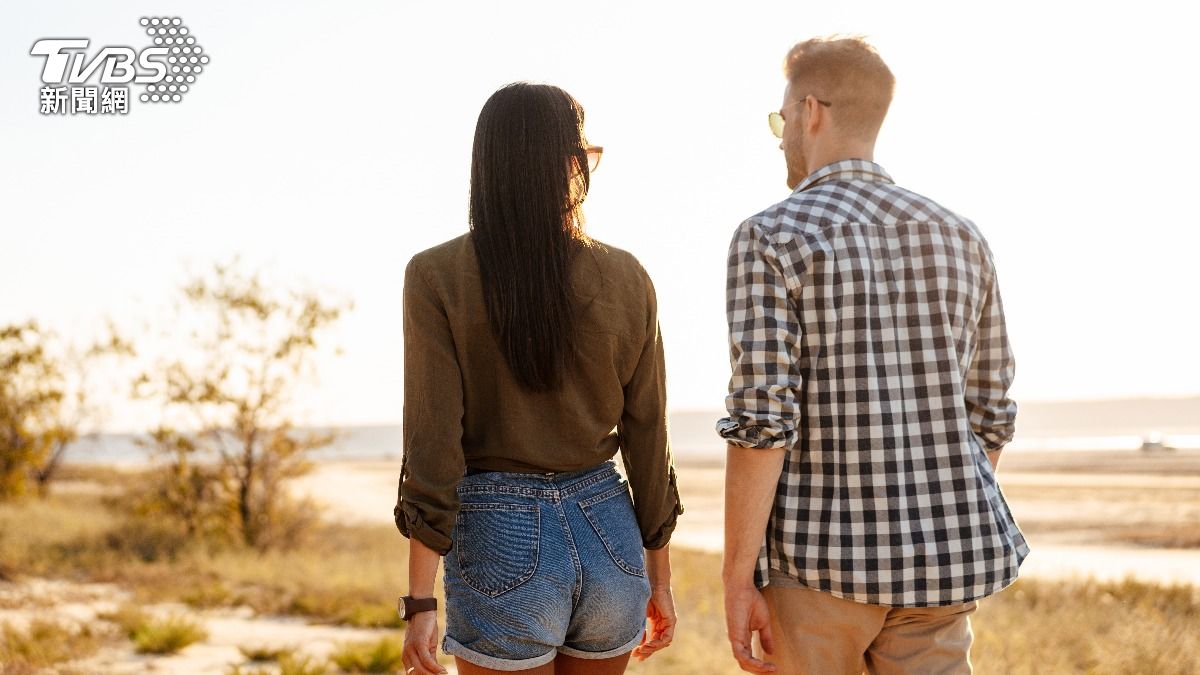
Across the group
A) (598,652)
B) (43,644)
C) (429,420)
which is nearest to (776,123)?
(429,420)

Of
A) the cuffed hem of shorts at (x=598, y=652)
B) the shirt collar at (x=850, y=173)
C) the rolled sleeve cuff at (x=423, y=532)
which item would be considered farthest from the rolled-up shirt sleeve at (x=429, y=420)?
the shirt collar at (x=850, y=173)

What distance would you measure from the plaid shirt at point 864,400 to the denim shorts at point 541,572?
316 mm

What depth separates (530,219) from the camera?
2.44 meters

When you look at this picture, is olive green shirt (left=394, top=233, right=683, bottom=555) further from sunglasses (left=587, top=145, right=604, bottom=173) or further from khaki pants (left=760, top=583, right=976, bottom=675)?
khaki pants (left=760, top=583, right=976, bottom=675)

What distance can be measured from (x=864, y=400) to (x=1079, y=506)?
72.8 feet

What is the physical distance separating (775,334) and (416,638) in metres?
1.00

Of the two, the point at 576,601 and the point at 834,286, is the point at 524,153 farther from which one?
the point at 576,601

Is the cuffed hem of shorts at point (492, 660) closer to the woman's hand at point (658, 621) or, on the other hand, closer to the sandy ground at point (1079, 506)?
the woman's hand at point (658, 621)

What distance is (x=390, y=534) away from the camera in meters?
14.3

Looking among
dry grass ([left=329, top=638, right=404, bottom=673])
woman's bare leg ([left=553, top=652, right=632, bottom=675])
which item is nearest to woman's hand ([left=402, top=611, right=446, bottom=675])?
woman's bare leg ([left=553, top=652, right=632, bottom=675])

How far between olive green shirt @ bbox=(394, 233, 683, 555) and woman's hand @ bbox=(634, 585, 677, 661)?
0.39 meters

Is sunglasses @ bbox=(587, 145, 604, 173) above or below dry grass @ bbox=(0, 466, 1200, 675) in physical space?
above

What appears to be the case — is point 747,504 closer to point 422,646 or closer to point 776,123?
point 422,646

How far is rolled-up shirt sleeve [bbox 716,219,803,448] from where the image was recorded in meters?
2.26
